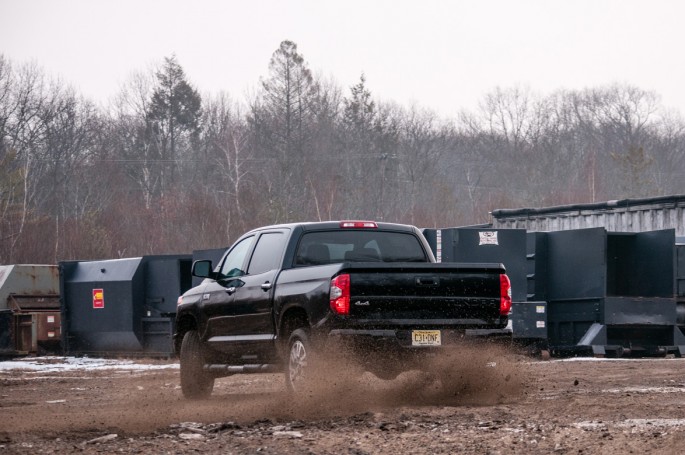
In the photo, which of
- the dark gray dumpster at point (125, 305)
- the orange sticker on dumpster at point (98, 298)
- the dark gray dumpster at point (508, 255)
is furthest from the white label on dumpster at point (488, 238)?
the orange sticker on dumpster at point (98, 298)

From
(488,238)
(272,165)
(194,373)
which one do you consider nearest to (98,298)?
(488,238)

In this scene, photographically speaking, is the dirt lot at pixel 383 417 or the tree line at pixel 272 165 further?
the tree line at pixel 272 165

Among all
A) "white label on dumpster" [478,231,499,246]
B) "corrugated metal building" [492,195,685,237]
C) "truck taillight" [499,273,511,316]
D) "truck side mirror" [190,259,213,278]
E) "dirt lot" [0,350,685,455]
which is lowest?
"dirt lot" [0,350,685,455]

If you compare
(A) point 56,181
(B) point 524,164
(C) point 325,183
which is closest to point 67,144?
(A) point 56,181

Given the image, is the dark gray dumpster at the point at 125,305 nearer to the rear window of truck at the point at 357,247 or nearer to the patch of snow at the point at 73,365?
the patch of snow at the point at 73,365

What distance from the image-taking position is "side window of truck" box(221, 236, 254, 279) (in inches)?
550

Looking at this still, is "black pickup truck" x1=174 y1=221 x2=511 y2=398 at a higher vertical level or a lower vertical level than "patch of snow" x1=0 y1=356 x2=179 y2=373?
higher

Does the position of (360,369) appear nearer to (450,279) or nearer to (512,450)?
(450,279)

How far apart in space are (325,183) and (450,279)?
68078mm

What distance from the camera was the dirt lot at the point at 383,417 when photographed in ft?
30.2

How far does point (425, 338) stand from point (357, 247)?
5.45 feet

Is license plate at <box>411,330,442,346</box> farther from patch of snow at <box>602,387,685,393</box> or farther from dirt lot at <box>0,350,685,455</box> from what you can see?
patch of snow at <box>602,387,685,393</box>

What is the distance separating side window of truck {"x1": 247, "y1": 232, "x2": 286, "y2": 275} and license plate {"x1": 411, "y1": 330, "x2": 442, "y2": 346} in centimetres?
192

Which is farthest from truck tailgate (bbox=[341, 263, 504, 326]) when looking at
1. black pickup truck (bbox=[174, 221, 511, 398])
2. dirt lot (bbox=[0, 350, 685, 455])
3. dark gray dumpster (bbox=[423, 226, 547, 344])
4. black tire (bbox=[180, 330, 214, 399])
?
dark gray dumpster (bbox=[423, 226, 547, 344])
